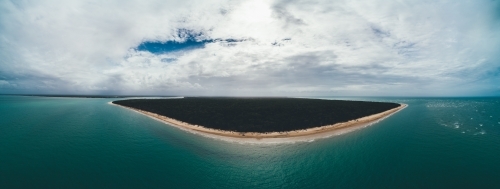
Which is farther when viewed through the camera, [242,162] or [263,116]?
[263,116]

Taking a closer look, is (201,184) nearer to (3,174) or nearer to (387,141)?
(3,174)

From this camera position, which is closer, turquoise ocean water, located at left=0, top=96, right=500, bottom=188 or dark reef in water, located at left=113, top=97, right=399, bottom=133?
turquoise ocean water, located at left=0, top=96, right=500, bottom=188

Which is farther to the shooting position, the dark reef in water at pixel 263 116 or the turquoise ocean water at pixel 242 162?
the dark reef in water at pixel 263 116

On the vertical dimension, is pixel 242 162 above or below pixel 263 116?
below

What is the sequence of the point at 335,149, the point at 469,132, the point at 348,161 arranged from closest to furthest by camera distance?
the point at 348,161 < the point at 335,149 < the point at 469,132

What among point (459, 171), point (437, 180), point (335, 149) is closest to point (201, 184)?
point (335, 149)

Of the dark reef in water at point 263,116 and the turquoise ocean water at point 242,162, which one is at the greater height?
the dark reef in water at point 263,116

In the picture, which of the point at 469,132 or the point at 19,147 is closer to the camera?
the point at 19,147

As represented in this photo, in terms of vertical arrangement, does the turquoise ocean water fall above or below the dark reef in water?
below

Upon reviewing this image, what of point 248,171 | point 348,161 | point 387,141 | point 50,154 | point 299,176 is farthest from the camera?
point 387,141
